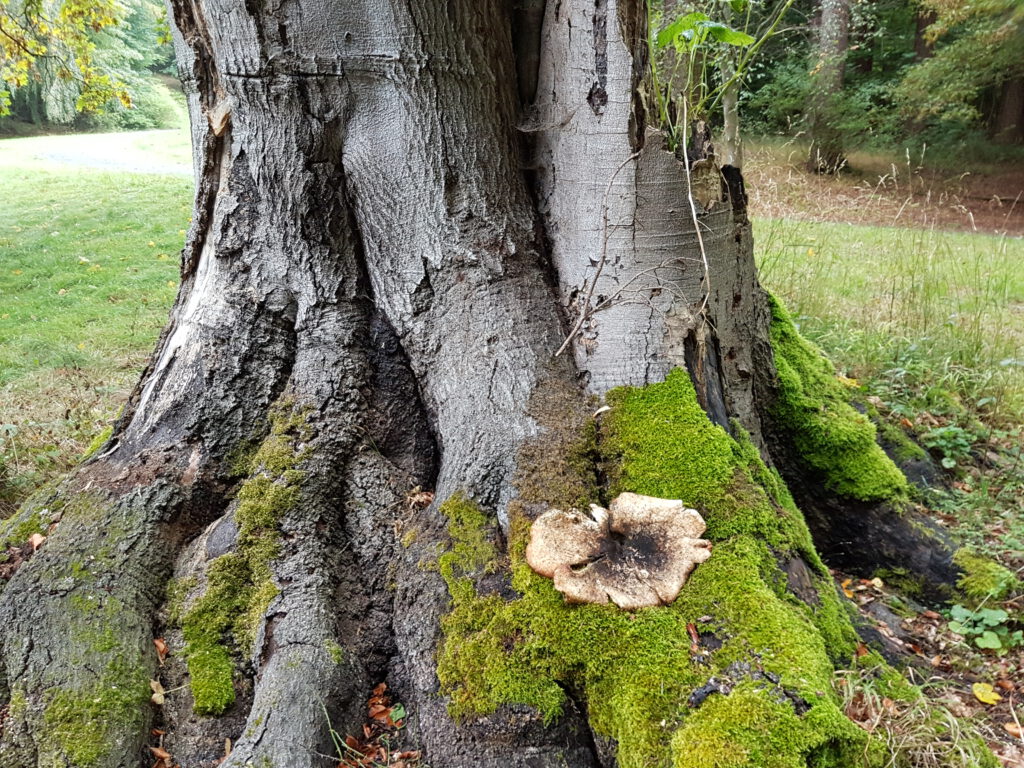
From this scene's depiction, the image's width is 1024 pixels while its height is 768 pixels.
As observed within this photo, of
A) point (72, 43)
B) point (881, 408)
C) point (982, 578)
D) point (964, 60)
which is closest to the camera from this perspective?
point (982, 578)

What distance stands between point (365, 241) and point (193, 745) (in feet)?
6.25

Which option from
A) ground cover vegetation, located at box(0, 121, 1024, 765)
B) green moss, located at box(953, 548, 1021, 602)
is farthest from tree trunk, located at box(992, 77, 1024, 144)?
green moss, located at box(953, 548, 1021, 602)

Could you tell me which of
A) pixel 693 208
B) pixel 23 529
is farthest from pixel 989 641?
pixel 23 529

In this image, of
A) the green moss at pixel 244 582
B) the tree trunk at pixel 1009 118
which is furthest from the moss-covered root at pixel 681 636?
the tree trunk at pixel 1009 118

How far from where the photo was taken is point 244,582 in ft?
7.88

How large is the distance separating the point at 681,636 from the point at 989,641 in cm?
182

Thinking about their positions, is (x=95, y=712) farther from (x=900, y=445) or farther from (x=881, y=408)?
(x=881, y=408)

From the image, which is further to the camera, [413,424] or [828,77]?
[828,77]

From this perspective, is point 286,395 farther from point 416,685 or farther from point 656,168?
point 656,168

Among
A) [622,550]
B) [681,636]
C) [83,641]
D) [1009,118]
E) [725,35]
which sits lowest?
[83,641]

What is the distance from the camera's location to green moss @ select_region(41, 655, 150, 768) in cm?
203

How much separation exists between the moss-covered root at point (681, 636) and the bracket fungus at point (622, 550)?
0.13 feet

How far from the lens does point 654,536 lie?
2.02 meters

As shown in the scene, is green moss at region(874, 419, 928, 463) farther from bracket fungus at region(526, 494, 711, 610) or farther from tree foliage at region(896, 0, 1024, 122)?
tree foliage at region(896, 0, 1024, 122)
